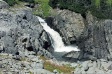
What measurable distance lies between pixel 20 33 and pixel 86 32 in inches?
1424

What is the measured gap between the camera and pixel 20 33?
102 meters

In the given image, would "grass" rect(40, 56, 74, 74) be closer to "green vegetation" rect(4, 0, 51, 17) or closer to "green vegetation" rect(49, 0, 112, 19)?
"green vegetation" rect(49, 0, 112, 19)

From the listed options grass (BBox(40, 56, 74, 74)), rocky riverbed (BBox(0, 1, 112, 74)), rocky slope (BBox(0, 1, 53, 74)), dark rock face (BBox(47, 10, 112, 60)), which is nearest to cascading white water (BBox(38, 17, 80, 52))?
dark rock face (BBox(47, 10, 112, 60))

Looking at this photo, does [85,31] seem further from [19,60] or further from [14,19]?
[19,60]

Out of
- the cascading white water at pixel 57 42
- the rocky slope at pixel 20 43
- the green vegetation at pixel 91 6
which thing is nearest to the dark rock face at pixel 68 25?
the cascading white water at pixel 57 42

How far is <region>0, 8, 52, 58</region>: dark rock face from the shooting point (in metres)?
96.8

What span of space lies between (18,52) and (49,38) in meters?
34.6

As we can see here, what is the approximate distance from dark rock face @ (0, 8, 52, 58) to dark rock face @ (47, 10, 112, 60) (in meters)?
17.7

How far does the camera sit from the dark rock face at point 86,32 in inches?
4875

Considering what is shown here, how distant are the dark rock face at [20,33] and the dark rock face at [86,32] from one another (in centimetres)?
1770

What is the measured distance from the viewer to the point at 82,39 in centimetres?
13250

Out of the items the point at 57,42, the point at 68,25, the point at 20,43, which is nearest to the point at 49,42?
the point at 57,42

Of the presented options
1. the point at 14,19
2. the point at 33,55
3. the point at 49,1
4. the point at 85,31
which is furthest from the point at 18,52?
the point at 49,1

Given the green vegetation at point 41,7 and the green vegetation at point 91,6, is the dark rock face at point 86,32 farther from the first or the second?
the green vegetation at point 41,7
